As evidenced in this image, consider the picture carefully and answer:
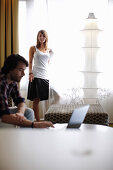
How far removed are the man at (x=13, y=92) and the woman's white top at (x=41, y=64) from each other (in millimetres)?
1556

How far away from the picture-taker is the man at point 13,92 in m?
1.45

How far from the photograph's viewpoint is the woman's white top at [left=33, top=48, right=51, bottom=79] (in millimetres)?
3447

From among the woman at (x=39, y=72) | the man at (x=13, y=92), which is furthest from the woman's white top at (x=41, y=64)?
the man at (x=13, y=92)

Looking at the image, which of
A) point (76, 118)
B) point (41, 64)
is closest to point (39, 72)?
point (41, 64)

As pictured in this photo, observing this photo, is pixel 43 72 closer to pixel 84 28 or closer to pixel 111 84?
pixel 84 28

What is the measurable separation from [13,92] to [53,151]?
177 centimetres

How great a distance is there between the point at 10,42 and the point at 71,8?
1.04 m

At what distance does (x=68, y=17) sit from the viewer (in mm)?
3908

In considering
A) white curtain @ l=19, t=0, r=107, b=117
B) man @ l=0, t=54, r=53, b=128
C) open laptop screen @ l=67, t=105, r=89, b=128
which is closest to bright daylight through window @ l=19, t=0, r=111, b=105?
white curtain @ l=19, t=0, r=107, b=117

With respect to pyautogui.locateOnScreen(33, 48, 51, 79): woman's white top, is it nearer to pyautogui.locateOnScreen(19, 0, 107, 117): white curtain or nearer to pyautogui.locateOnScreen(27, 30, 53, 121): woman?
pyautogui.locateOnScreen(27, 30, 53, 121): woman

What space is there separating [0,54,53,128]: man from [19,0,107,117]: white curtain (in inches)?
76.8

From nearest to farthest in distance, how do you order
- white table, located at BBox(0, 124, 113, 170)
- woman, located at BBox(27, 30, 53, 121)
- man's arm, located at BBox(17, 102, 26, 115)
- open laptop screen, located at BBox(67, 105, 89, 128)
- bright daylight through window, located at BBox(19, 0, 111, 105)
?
white table, located at BBox(0, 124, 113, 170) → open laptop screen, located at BBox(67, 105, 89, 128) → man's arm, located at BBox(17, 102, 26, 115) → woman, located at BBox(27, 30, 53, 121) → bright daylight through window, located at BBox(19, 0, 111, 105)

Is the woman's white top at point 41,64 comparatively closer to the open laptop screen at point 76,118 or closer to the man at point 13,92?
the man at point 13,92

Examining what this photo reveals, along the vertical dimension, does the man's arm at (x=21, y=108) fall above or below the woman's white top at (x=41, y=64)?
below
